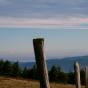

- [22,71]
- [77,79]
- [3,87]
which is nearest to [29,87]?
[3,87]

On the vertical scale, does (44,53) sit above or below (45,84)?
above

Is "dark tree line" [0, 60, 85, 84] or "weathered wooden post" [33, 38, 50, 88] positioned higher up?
"dark tree line" [0, 60, 85, 84]

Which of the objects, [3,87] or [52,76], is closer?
[3,87]

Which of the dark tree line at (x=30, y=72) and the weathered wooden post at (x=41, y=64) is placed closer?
the weathered wooden post at (x=41, y=64)

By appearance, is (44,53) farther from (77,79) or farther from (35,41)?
(77,79)

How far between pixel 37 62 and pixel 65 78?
5855 centimetres

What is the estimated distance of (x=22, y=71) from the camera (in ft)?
253

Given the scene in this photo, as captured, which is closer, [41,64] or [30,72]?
[41,64]

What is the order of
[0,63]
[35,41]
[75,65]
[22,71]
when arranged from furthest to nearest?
[0,63] → [22,71] → [75,65] → [35,41]

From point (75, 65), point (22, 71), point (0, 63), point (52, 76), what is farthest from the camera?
point (0, 63)

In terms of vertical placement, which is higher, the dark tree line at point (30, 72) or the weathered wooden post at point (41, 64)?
the dark tree line at point (30, 72)

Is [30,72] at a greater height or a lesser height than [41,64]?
greater

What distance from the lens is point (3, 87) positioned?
32.7 metres

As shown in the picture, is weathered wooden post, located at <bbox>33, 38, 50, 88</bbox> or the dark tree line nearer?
weathered wooden post, located at <bbox>33, 38, 50, 88</bbox>
